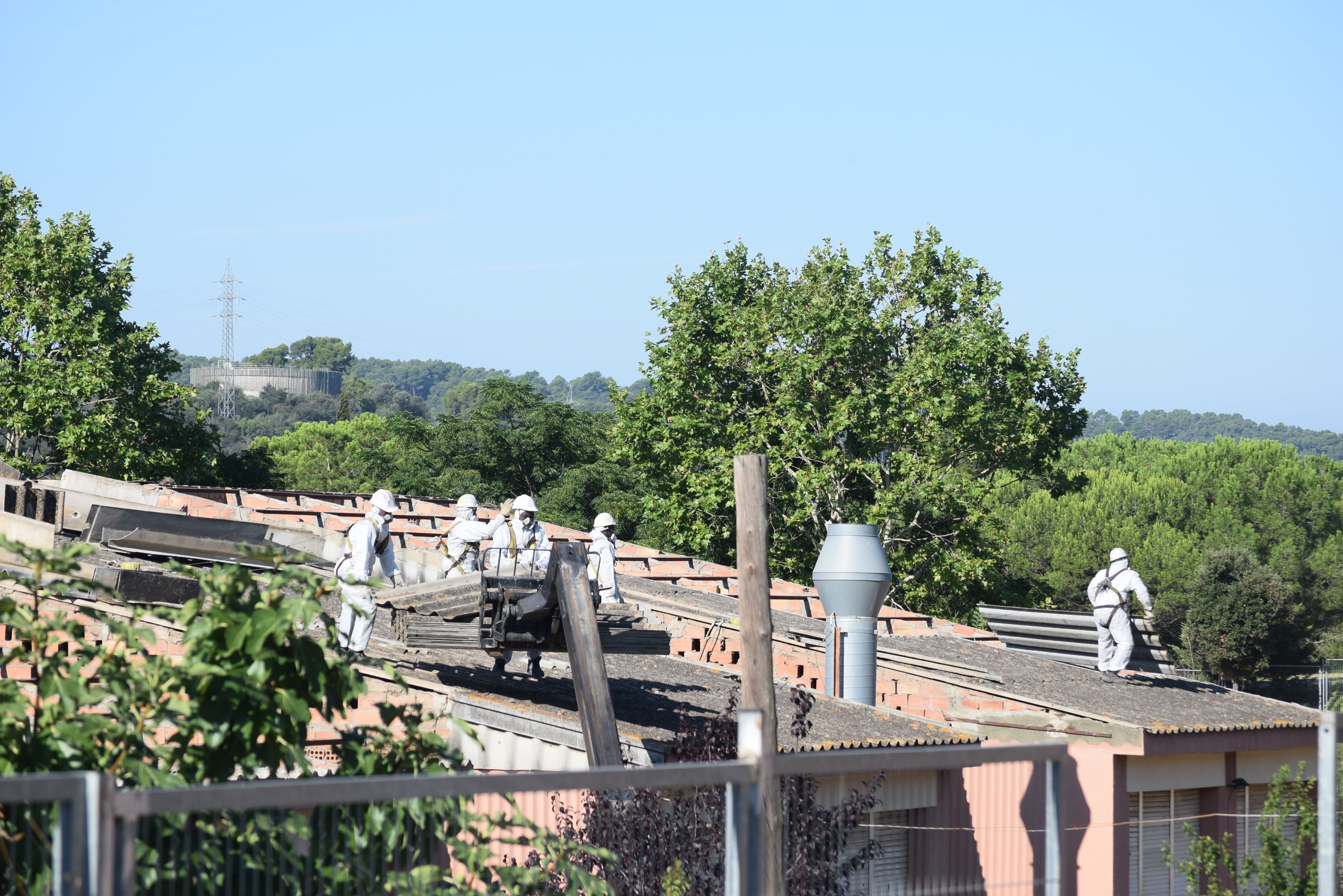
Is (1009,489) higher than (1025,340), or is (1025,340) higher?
(1025,340)

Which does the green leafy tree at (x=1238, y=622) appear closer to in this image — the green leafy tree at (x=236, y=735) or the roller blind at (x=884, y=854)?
the roller blind at (x=884, y=854)

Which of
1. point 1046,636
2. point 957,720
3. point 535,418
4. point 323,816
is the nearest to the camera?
point 323,816

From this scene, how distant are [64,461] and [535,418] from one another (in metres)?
17.5

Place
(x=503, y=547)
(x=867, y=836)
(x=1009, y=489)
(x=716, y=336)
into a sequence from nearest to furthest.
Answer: (x=867, y=836)
(x=503, y=547)
(x=716, y=336)
(x=1009, y=489)

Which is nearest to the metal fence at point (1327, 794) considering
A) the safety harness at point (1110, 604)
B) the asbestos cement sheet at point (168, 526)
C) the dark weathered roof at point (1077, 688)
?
the dark weathered roof at point (1077, 688)

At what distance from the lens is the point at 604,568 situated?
620 inches

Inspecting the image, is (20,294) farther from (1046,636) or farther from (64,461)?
(1046,636)

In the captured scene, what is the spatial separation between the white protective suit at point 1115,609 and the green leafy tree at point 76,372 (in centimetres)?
3100

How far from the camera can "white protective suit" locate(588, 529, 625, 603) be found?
1559cm

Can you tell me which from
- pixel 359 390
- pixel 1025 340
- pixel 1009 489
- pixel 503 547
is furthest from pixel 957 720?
pixel 359 390

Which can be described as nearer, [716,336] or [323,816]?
[323,816]

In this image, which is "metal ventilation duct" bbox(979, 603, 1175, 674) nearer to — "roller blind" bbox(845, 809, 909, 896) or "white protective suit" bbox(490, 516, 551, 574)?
"roller blind" bbox(845, 809, 909, 896)

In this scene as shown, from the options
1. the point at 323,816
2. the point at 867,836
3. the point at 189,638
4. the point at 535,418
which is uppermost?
the point at 535,418

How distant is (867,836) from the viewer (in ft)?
41.8
